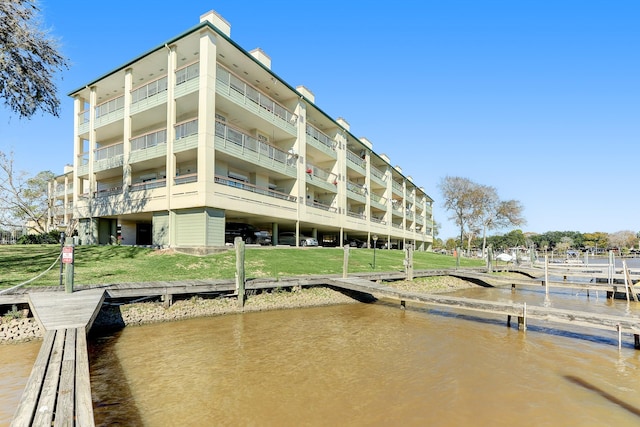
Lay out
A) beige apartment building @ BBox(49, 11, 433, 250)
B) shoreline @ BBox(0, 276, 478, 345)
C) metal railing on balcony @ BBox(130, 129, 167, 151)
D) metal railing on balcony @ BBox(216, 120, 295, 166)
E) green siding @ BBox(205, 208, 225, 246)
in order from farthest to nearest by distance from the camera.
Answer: metal railing on balcony @ BBox(130, 129, 167, 151)
metal railing on balcony @ BBox(216, 120, 295, 166)
beige apartment building @ BBox(49, 11, 433, 250)
green siding @ BBox(205, 208, 225, 246)
shoreline @ BBox(0, 276, 478, 345)

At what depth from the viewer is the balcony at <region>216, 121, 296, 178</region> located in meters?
22.0

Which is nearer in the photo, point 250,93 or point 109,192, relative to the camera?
point 250,93

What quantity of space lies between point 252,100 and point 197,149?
6.14 m

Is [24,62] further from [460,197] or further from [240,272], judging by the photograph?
[460,197]

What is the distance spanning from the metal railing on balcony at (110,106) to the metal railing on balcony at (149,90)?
1.66 m

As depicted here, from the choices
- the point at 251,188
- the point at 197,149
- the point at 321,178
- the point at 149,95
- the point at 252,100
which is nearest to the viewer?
the point at 197,149

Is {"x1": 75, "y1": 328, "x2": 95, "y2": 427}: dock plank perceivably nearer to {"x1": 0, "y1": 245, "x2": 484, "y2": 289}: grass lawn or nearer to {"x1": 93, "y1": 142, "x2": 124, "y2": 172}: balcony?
{"x1": 0, "y1": 245, "x2": 484, "y2": 289}: grass lawn

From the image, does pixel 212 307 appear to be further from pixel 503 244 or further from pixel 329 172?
pixel 503 244

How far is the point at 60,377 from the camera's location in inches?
183

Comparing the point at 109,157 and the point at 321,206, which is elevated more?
the point at 109,157

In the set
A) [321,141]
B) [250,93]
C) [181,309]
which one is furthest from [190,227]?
[321,141]

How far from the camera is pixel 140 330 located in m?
10.4

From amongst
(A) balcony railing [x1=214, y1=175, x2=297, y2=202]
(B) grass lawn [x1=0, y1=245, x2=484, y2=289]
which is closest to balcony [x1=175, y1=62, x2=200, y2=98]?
(A) balcony railing [x1=214, y1=175, x2=297, y2=202]

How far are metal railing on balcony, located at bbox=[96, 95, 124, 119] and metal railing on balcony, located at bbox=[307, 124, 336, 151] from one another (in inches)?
620
